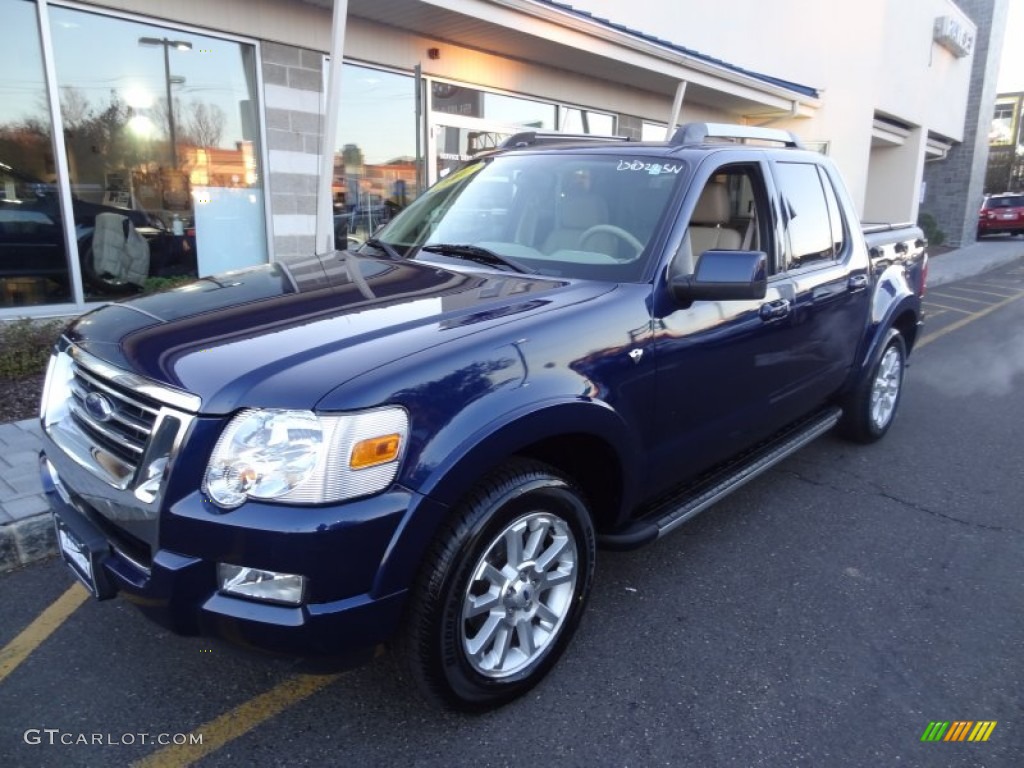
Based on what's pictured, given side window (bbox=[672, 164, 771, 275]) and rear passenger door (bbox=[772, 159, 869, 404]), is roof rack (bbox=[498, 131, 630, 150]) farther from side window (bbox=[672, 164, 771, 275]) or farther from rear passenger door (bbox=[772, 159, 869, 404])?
rear passenger door (bbox=[772, 159, 869, 404])

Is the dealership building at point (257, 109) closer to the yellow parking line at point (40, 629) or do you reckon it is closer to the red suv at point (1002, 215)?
the yellow parking line at point (40, 629)

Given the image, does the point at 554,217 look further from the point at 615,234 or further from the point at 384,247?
the point at 384,247

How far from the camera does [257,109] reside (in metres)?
7.65

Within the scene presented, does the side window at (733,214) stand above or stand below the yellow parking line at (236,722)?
above

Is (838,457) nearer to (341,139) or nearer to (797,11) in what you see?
(341,139)

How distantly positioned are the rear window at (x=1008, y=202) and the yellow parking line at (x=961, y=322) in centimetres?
1924

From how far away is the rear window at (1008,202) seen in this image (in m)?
28.5

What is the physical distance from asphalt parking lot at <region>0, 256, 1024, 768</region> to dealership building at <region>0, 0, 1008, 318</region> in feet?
15.1

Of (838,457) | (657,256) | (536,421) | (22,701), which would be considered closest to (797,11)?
(838,457)

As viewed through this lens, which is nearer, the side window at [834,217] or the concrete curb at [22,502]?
the concrete curb at [22,502]

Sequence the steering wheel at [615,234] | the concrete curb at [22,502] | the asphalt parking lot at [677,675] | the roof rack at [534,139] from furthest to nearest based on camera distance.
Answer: the roof rack at [534,139]
the concrete curb at [22,502]
the steering wheel at [615,234]
the asphalt parking lot at [677,675]

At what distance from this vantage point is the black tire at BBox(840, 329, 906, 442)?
15.8 ft

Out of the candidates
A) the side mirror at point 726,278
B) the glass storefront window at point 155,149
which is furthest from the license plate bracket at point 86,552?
the glass storefront window at point 155,149

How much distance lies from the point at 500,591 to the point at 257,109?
6.86m
